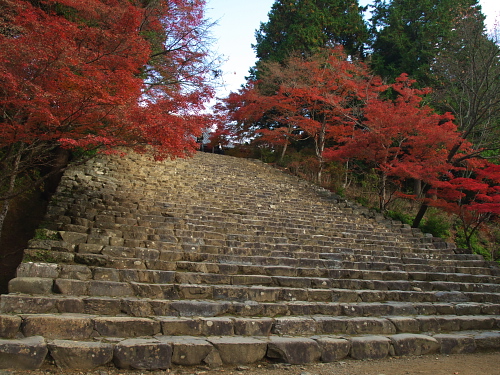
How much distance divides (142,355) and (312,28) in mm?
21187

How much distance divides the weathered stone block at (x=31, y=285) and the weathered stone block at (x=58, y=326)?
0.54 meters

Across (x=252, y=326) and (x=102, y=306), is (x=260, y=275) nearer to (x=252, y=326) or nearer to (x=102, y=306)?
(x=252, y=326)

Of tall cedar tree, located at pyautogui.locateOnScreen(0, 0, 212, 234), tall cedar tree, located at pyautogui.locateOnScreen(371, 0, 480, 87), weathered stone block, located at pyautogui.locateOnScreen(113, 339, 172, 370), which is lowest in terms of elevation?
weathered stone block, located at pyautogui.locateOnScreen(113, 339, 172, 370)

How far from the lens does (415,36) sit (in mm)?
21031

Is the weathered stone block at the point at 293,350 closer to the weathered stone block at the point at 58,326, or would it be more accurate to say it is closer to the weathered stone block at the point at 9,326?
the weathered stone block at the point at 58,326

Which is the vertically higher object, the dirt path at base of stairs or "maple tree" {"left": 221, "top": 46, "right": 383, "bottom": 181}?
"maple tree" {"left": 221, "top": 46, "right": 383, "bottom": 181}

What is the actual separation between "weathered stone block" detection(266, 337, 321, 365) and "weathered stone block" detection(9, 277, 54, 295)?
2.67 meters

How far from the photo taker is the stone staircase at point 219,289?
3803 mm

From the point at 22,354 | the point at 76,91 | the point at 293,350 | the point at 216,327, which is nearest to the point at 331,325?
the point at 293,350

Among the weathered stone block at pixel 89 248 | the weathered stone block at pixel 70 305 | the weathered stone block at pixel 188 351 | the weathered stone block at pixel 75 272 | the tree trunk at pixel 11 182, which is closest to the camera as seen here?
the weathered stone block at pixel 188 351

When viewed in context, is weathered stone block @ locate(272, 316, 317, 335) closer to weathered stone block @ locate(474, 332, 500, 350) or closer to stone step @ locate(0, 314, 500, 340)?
stone step @ locate(0, 314, 500, 340)

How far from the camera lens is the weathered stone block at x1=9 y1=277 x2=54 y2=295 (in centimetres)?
411

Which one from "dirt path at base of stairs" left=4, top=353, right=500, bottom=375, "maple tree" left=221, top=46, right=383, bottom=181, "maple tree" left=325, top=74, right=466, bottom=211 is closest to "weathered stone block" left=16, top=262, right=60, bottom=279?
"dirt path at base of stairs" left=4, top=353, right=500, bottom=375

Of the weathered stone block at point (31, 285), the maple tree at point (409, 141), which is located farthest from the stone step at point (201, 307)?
the maple tree at point (409, 141)
